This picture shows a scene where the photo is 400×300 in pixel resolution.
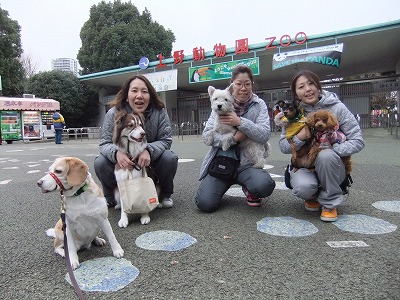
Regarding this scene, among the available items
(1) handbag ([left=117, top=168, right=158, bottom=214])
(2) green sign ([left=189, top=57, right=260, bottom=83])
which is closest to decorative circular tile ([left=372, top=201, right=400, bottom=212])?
(1) handbag ([left=117, top=168, right=158, bottom=214])

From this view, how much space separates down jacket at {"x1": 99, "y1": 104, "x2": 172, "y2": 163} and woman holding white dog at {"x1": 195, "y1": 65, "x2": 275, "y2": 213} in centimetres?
45

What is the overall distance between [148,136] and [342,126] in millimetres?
1890

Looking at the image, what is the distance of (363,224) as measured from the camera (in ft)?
8.76

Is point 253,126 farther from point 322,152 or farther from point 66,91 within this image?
point 66,91

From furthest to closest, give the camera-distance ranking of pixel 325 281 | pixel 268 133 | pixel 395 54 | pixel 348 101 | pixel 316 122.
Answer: pixel 348 101
pixel 395 54
pixel 268 133
pixel 316 122
pixel 325 281

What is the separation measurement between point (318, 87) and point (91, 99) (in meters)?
22.6

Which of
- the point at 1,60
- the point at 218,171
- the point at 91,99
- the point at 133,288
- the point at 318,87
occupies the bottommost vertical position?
the point at 133,288

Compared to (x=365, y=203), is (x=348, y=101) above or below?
above

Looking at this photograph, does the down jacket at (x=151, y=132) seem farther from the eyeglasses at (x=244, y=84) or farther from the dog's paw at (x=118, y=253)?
the dog's paw at (x=118, y=253)

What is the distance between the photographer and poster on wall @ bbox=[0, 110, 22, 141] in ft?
59.5

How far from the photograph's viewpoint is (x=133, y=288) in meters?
1.78

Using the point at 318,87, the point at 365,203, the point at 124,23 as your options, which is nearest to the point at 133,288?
the point at 318,87

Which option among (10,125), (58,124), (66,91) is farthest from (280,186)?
(66,91)

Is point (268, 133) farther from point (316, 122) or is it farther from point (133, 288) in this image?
point (133, 288)
